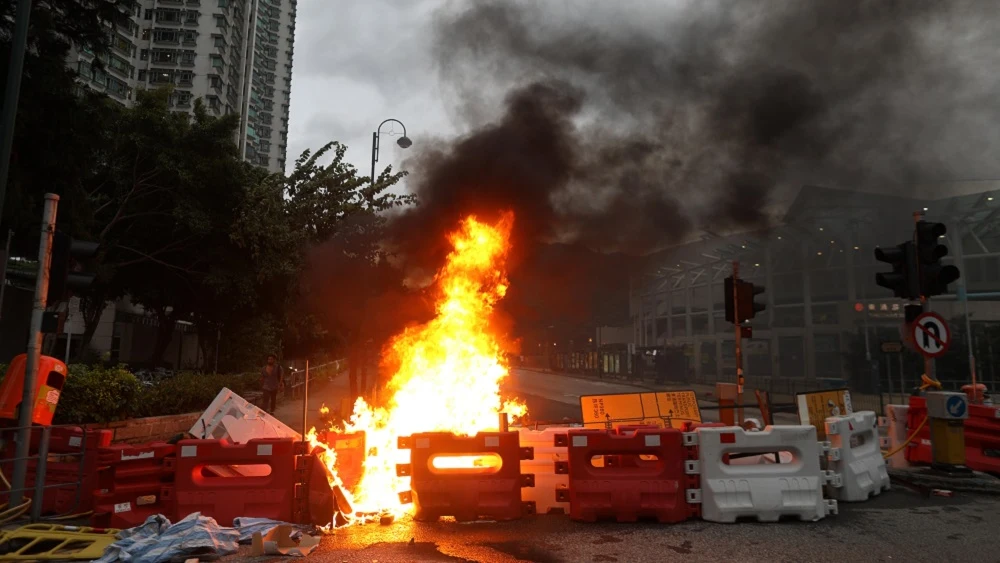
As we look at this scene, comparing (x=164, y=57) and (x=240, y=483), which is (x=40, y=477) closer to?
(x=240, y=483)

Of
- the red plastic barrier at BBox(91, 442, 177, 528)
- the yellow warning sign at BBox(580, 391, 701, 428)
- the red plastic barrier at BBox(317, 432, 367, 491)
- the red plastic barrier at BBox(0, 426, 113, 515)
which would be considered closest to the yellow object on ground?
the red plastic barrier at BBox(91, 442, 177, 528)

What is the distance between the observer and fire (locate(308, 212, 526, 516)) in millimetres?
6719

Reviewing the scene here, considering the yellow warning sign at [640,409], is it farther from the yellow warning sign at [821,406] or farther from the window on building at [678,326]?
the window on building at [678,326]

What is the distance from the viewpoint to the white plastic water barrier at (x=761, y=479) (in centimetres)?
560

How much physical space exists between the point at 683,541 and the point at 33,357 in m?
6.48


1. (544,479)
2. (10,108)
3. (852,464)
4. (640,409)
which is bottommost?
(544,479)

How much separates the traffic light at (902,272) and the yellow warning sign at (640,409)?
131 inches

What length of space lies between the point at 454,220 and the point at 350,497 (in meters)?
4.73

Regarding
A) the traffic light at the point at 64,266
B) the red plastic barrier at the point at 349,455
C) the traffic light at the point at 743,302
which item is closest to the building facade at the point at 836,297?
the traffic light at the point at 743,302

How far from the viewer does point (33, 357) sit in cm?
582

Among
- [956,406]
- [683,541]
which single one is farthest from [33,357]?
[956,406]

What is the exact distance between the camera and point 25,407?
5738 mm

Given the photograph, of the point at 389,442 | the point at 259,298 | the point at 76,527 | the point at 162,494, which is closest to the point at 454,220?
the point at 389,442

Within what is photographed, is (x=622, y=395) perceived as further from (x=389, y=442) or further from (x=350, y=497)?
(x=350, y=497)
